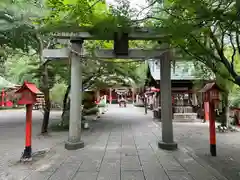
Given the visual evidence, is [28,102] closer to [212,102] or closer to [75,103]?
[75,103]

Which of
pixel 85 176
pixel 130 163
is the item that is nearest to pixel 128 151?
pixel 130 163

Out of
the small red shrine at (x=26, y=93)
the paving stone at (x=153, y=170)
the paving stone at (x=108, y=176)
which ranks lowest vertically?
the paving stone at (x=153, y=170)

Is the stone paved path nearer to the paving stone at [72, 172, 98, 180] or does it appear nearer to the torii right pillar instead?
the paving stone at [72, 172, 98, 180]

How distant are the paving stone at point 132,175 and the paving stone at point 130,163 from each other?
0.57 feet

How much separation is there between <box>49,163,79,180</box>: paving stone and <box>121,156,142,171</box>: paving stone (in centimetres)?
107

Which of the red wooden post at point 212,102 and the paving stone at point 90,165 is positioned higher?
the red wooden post at point 212,102

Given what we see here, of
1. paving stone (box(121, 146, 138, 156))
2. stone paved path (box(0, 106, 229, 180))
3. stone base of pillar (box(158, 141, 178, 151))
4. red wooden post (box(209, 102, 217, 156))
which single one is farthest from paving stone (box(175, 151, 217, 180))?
paving stone (box(121, 146, 138, 156))

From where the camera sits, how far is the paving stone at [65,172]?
384 centimetres

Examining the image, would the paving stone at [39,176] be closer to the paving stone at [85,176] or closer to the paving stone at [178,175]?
the paving stone at [85,176]

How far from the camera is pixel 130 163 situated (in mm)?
4645

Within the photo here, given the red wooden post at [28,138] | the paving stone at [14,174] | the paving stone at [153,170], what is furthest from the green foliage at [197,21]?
the paving stone at [14,174]

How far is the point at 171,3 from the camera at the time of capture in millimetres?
3707

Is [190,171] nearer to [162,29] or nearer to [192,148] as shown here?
[192,148]

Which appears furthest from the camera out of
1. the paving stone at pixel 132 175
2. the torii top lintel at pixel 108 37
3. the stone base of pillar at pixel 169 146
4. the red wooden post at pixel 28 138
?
the stone base of pillar at pixel 169 146
